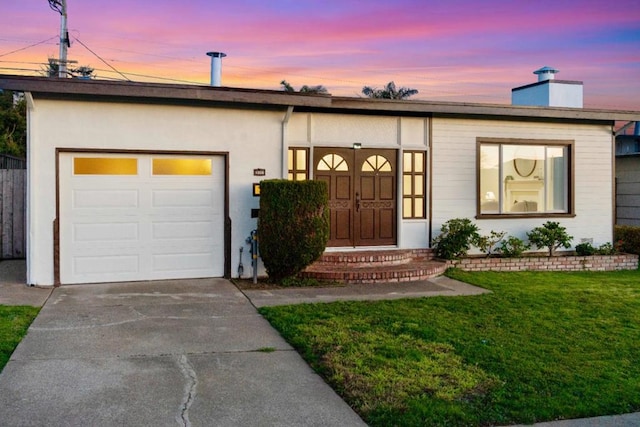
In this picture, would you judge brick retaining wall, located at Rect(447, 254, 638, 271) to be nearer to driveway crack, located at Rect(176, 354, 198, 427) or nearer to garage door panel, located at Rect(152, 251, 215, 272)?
garage door panel, located at Rect(152, 251, 215, 272)

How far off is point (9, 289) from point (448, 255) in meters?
7.57

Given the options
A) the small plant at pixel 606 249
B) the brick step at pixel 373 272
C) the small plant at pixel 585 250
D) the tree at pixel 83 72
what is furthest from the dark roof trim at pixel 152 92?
the tree at pixel 83 72

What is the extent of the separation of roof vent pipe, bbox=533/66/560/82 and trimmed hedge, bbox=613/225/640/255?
3867 millimetres

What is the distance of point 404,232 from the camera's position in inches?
484

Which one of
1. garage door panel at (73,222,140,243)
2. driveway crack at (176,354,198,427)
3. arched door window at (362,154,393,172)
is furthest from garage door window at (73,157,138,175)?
driveway crack at (176,354,198,427)

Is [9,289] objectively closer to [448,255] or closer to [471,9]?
[448,255]

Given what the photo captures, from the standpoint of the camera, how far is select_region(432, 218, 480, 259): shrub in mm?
12023

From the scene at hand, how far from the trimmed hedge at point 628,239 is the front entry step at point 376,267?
5.29 metres

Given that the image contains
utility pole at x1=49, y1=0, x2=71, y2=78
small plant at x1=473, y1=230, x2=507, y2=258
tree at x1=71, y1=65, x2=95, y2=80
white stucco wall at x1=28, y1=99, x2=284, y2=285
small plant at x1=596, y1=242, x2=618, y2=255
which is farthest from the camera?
tree at x1=71, y1=65, x2=95, y2=80

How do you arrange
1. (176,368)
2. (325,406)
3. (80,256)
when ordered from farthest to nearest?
(80,256), (176,368), (325,406)

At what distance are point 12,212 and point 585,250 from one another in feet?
38.8

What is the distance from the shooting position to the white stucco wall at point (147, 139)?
9625 millimetres

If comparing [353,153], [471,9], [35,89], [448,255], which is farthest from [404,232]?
[35,89]

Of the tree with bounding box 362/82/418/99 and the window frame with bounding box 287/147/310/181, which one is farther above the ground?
the tree with bounding box 362/82/418/99
